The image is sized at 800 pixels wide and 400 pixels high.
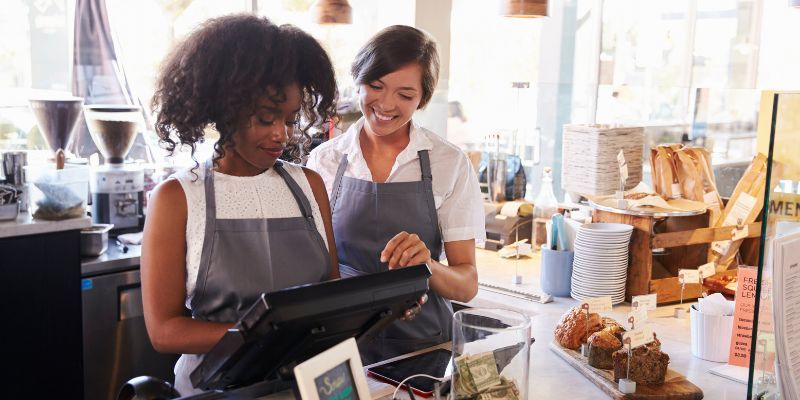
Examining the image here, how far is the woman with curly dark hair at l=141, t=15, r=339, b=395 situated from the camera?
5.43 feet

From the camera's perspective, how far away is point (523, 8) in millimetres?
3219

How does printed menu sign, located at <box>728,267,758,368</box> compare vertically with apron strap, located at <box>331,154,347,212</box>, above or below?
below

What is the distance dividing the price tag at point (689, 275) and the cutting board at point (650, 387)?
754mm

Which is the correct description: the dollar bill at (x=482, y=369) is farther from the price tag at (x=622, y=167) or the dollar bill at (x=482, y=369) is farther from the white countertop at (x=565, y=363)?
the price tag at (x=622, y=167)

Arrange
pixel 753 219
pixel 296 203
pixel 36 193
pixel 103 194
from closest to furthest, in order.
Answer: pixel 296 203 → pixel 753 219 → pixel 36 193 → pixel 103 194

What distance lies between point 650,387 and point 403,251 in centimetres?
65

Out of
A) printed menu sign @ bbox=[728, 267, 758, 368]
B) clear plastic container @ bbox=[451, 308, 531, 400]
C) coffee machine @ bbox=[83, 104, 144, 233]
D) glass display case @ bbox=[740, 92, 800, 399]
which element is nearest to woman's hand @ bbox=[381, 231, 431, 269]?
clear plastic container @ bbox=[451, 308, 531, 400]

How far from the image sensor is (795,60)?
749cm

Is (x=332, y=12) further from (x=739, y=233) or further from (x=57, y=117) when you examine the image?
(x=739, y=233)

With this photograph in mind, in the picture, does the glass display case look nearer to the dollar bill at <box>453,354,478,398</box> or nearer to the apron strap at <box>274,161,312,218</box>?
the dollar bill at <box>453,354,478,398</box>

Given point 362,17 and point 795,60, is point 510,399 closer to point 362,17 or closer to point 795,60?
point 362,17

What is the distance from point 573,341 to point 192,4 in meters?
4.38

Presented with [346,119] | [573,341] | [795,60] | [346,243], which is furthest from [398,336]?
[795,60]

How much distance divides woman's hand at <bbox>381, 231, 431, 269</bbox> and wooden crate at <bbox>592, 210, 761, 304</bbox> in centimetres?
119
